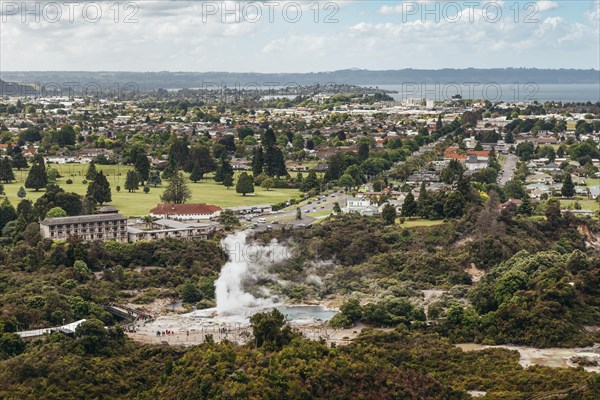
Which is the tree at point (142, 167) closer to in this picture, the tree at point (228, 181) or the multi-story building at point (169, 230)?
the tree at point (228, 181)

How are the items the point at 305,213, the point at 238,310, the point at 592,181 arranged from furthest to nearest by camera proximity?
the point at 592,181 → the point at 305,213 → the point at 238,310

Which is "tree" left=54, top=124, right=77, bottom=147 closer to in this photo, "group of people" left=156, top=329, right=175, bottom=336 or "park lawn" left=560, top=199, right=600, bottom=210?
"park lawn" left=560, top=199, right=600, bottom=210

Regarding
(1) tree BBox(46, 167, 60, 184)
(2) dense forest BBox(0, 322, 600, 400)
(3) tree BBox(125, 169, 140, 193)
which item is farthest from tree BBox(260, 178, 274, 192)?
(2) dense forest BBox(0, 322, 600, 400)

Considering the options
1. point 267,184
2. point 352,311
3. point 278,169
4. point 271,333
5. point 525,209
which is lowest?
point 352,311

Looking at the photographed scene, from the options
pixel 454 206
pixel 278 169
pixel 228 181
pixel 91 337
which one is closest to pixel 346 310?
pixel 91 337

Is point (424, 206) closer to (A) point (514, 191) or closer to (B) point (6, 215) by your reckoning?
(A) point (514, 191)

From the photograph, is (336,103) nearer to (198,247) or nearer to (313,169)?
(313,169)

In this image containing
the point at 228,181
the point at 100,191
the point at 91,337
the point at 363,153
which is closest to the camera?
the point at 91,337

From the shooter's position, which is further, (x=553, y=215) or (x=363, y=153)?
(x=363, y=153)
